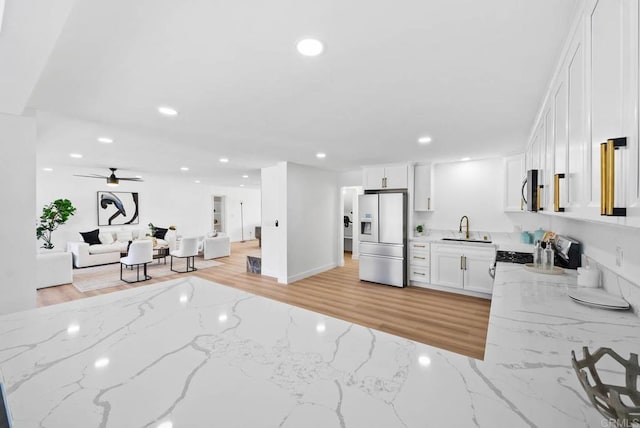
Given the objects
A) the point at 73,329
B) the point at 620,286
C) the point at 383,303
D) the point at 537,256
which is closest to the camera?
the point at 73,329

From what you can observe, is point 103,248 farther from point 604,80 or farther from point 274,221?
point 604,80

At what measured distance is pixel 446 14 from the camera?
1.20 meters

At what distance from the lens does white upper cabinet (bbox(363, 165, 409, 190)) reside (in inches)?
197

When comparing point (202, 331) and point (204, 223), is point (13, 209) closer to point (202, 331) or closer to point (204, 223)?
point (202, 331)

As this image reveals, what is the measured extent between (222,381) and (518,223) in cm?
497

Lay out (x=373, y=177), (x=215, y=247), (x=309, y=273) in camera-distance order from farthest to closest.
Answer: (x=215, y=247) < (x=309, y=273) < (x=373, y=177)

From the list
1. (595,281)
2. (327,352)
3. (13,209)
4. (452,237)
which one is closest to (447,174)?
(452,237)

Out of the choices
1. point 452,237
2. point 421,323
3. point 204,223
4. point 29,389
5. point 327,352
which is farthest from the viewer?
point 204,223

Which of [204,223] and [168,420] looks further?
[204,223]

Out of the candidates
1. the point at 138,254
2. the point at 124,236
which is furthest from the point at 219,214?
the point at 138,254

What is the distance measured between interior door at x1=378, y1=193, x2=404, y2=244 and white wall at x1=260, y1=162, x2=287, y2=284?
5.76ft

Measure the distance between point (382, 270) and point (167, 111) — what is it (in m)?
4.06

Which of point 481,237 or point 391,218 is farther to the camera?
point 391,218

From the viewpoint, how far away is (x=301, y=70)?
1680mm
